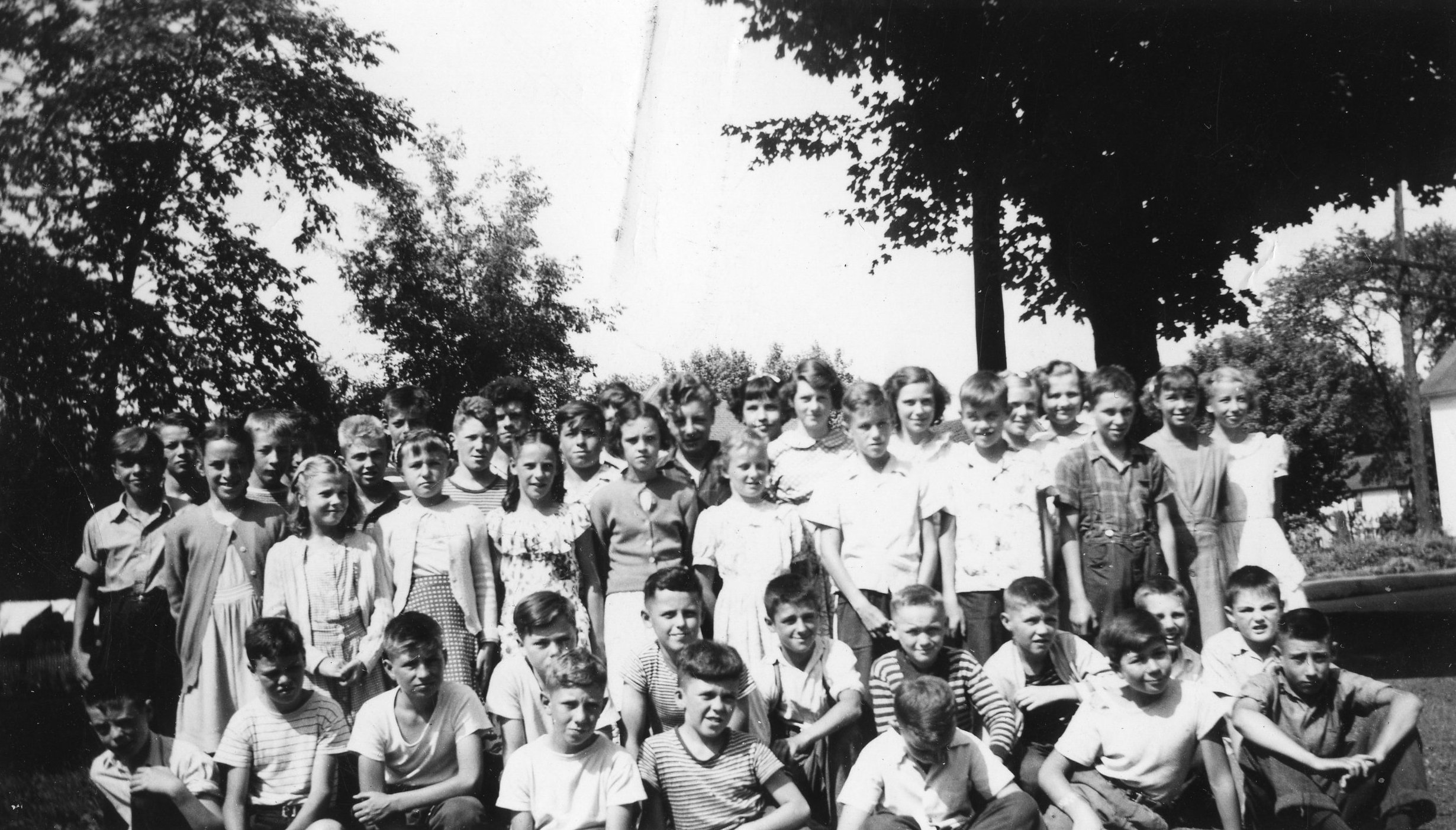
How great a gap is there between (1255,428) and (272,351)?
6330mm

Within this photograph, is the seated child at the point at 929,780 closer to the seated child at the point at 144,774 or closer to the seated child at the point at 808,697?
the seated child at the point at 808,697

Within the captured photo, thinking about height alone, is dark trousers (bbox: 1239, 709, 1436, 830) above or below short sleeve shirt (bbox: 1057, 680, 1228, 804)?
below

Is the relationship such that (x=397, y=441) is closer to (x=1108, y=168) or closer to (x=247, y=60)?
(x=247, y=60)

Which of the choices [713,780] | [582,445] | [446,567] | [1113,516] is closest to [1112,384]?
[1113,516]

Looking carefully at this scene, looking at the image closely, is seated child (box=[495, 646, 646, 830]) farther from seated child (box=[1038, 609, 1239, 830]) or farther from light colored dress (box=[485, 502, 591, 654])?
seated child (box=[1038, 609, 1239, 830])

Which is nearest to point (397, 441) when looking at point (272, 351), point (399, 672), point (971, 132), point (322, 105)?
point (399, 672)

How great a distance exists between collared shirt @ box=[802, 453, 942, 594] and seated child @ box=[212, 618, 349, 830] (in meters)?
2.16

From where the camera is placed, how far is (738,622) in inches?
164

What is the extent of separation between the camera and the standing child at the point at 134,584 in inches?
163

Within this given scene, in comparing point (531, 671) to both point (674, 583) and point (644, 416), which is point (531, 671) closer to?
point (674, 583)

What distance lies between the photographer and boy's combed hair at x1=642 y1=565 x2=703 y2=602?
3.92 m

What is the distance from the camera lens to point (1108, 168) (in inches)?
311

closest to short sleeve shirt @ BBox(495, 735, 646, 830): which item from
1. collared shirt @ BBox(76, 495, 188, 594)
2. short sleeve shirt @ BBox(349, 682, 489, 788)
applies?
short sleeve shirt @ BBox(349, 682, 489, 788)

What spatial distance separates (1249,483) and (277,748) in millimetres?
4416
